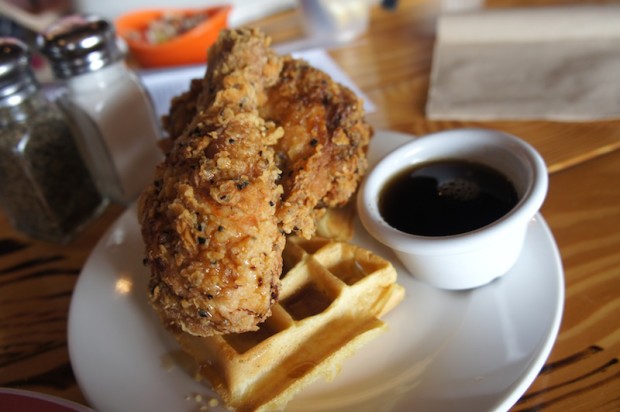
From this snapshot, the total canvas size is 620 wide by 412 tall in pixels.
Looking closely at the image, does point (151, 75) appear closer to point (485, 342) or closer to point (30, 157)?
point (30, 157)

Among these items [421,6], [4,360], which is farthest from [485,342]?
[421,6]

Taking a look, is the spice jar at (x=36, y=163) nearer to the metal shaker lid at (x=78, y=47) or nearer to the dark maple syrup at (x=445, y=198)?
the metal shaker lid at (x=78, y=47)

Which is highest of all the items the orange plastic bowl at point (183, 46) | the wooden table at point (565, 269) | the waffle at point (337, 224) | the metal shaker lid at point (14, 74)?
the metal shaker lid at point (14, 74)

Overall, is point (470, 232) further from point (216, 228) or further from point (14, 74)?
point (14, 74)

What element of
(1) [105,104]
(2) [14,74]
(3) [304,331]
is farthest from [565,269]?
(2) [14,74]

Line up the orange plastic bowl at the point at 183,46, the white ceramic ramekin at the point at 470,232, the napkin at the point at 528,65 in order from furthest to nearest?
1. the orange plastic bowl at the point at 183,46
2. the napkin at the point at 528,65
3. the white ceramic ramekin at the point at 470,232

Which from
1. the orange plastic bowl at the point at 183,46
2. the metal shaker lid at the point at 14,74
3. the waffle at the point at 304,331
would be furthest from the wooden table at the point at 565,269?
the orange plastic bowl at the point at 183,46
